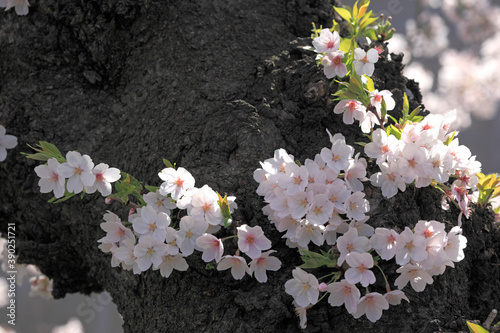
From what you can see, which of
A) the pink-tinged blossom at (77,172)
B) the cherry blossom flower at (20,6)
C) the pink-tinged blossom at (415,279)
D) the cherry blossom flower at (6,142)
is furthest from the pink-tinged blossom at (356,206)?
the cherry blossom flower at (20,6)

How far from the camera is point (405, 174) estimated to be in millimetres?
973

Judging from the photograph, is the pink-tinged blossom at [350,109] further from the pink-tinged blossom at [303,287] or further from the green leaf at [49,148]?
the green leaf at [49,148]

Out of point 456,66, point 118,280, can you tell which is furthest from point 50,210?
point 456,66

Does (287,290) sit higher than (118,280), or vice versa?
(118,280)

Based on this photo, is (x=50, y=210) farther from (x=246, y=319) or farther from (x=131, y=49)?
(x=246, y=319)

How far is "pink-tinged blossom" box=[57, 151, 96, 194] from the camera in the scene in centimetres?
100

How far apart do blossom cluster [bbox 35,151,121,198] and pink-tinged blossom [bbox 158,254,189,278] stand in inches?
6.7

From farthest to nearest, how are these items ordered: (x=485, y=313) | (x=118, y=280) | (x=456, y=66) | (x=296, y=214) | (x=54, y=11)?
(x=456, y=66) < (x=54, y=11) < (x=118, y=280) < (x=485, y=313) < (x=296, y=214)

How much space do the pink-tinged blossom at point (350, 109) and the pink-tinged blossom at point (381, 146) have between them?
0.09 m

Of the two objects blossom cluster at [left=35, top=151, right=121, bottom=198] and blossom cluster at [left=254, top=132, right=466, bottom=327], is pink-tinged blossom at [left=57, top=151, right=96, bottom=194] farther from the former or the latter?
blossom cluster at [left=254, top=132, right=466, bottom=327]

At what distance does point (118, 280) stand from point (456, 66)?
11.3ft

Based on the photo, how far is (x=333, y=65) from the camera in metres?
1.11

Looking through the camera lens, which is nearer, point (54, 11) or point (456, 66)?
point (54, 11)

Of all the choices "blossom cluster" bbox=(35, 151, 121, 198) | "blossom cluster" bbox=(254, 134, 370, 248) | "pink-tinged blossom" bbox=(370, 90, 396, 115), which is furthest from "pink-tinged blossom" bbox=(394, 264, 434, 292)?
"blossom cluster" bbox=(35, 151, 121, 198)
